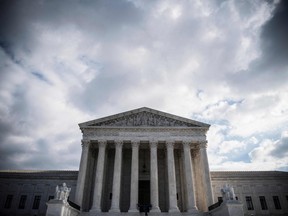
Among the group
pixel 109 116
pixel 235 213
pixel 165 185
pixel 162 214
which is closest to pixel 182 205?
pixel 165 185

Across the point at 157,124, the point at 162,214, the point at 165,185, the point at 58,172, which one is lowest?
the point at 162,214

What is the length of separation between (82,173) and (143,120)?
10.6 meters

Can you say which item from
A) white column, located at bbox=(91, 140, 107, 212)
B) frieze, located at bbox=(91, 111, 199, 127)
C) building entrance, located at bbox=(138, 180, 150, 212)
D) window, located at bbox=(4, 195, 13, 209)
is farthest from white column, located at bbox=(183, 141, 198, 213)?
window, located at bbox=(4, 195, 13, 209)

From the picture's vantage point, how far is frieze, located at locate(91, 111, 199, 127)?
1296 inches

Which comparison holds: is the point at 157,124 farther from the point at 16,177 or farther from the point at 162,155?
the point at 16,177

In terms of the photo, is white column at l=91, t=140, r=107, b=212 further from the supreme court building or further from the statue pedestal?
the statue pedestal

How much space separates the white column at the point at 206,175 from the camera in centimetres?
2891

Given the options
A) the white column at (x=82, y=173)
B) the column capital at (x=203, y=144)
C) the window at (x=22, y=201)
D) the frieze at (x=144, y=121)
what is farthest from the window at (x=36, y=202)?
the column capital at (x=203, y=144)

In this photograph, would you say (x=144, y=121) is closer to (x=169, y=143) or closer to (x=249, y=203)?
(x=169, y=143)

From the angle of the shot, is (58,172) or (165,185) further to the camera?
(58,172)

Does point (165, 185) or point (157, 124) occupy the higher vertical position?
point (157, 124)

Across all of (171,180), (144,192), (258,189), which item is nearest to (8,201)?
(144,192)

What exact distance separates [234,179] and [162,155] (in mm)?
12954

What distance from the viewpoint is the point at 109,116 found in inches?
1302
